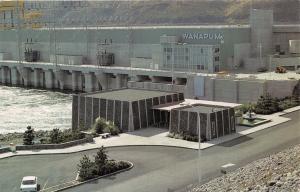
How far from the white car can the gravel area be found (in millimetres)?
8417

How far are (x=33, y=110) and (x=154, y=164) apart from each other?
36175mm

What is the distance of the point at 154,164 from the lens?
3372 cm

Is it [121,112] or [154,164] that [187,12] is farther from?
[154,164]

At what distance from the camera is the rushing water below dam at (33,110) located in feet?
183

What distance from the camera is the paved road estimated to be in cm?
2978

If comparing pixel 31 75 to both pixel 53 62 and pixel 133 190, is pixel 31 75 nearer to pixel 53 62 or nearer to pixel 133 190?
pixel 53 62

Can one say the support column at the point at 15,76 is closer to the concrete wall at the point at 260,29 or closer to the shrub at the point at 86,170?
the concrete wall at the point at 260,29

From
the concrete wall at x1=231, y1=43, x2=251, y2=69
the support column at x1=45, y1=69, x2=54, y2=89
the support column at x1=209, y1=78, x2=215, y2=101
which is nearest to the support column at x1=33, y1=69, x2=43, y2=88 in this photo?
the support column at x1=45, y1=69, x2=54, y2=89

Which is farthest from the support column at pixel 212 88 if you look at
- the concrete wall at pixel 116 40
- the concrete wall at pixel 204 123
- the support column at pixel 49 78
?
the support column at pixel 49 78

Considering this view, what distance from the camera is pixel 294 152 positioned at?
29.6m

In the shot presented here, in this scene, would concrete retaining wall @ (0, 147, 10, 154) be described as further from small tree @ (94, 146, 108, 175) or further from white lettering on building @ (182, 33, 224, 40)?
white lettering on building @ (182, 33, 224, 40)

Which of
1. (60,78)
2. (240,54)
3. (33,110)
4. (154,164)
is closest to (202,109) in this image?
(154,164)

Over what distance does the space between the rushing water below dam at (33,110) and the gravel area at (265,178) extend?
1137 inches

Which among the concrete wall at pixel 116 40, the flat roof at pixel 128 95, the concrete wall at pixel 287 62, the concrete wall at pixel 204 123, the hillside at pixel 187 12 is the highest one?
the hillside at pixel 187 12
